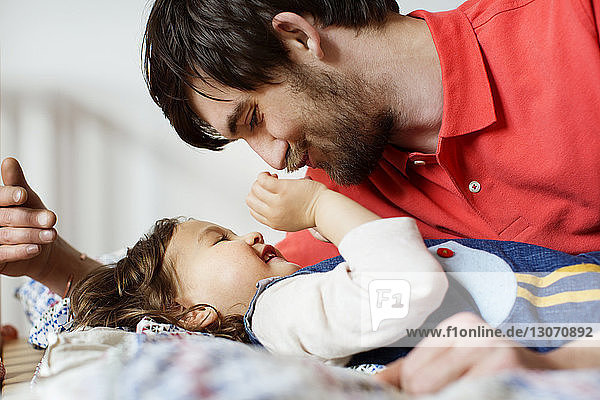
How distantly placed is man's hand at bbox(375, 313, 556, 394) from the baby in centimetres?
16

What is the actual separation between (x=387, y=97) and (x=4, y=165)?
860 millimetres

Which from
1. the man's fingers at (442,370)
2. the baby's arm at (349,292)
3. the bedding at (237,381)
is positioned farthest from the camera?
the baby's arm at (349,292)

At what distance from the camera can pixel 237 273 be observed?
42.9 inches

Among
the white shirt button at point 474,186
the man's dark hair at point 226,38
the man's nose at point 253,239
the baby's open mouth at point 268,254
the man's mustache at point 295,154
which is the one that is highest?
the man's dark hair at point 226,38

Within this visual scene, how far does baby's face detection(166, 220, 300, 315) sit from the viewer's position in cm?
109

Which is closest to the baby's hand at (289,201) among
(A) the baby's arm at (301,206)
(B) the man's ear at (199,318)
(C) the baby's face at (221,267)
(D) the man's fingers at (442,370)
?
(A) the baby's arm at (301,206)

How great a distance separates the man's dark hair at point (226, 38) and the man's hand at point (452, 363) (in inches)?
29.8

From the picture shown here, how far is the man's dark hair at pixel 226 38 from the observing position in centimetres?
120

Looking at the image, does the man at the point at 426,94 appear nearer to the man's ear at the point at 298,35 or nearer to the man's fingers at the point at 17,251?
the man's ear at the point at 298,35

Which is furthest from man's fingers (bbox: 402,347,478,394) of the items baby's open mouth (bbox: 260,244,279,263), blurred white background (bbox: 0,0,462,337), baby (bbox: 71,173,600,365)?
blurred white background (bbox: 0,0,462,337)

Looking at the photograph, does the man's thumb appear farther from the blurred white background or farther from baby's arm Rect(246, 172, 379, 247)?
the blurred white background

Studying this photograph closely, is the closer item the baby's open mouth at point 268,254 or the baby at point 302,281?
the baby at point 302,281

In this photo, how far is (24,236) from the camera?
4.03ft

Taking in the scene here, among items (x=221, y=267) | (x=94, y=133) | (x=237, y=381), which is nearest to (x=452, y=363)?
(x=237, y=381)
